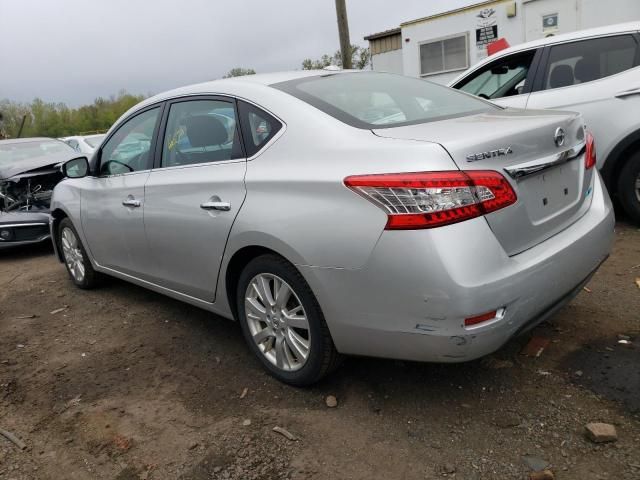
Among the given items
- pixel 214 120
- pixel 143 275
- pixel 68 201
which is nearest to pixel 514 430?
pixel 214 120

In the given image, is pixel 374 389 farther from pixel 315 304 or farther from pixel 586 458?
pixel 586 458

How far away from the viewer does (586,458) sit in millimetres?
2148

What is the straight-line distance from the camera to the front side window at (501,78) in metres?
5.36

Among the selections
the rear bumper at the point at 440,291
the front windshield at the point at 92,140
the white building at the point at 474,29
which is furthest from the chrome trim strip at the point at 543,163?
the front windshield at the point at 92,140

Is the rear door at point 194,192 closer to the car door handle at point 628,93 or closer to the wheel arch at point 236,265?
the wheel arch at point 236,265

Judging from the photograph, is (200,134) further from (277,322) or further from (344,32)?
(344,32)

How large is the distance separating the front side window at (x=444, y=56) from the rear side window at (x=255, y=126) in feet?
38.3

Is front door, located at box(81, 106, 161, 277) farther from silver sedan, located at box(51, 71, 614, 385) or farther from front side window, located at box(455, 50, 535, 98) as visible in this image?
front side window, located at box(455, 50, 535, 98)

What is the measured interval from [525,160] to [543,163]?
13 centimetres

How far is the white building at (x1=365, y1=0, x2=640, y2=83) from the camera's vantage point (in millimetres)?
10891

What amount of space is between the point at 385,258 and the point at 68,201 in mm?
3461

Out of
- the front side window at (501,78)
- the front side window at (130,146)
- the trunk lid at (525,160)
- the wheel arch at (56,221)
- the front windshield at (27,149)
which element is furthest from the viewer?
the front windshield at (27,149)

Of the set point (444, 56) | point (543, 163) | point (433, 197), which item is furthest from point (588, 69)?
point (444, 56)

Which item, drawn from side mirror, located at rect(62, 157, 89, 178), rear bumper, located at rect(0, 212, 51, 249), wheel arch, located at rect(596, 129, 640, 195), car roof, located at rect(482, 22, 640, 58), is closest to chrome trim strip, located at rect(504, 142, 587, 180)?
wheel arch, located at rect(596, 129, 640, 195)
